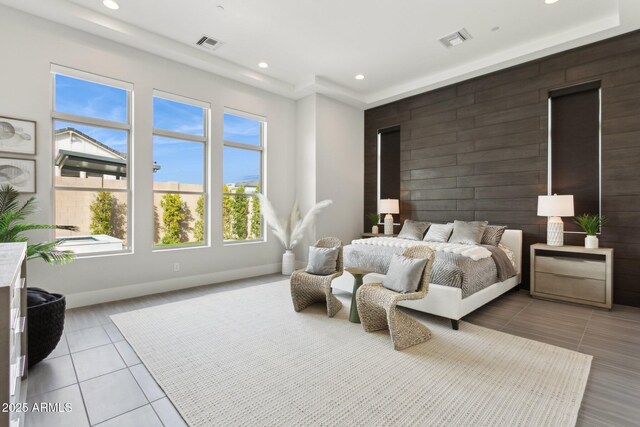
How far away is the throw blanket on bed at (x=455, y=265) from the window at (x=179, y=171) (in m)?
2.45

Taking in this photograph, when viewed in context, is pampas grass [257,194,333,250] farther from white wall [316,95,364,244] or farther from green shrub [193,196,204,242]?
green shrub [193,196,204,242]

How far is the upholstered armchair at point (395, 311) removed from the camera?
102 inches

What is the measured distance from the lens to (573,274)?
12.5ft

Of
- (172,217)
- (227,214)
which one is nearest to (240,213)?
(227,214)

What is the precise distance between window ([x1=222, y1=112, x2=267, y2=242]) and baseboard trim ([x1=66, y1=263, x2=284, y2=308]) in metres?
0.58

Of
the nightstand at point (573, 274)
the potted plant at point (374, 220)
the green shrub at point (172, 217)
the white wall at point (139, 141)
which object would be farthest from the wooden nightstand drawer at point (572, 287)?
the green shrub at point (172, 217)

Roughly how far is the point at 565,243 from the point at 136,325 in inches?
209

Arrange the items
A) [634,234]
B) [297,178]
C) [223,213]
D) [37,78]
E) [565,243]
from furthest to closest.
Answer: [297,178] < [223,213] < [565,243] < [634,234] < [37,78]

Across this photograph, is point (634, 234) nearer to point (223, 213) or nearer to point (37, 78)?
point (223, 213)

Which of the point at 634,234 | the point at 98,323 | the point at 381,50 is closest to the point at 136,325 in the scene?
the point at 98,323

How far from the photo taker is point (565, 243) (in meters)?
4.18

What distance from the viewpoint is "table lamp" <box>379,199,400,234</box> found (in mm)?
5699

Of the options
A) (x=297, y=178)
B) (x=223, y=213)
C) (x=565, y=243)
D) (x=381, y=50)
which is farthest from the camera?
(x=297, y=178)

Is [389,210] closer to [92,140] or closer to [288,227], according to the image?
[288,227]
